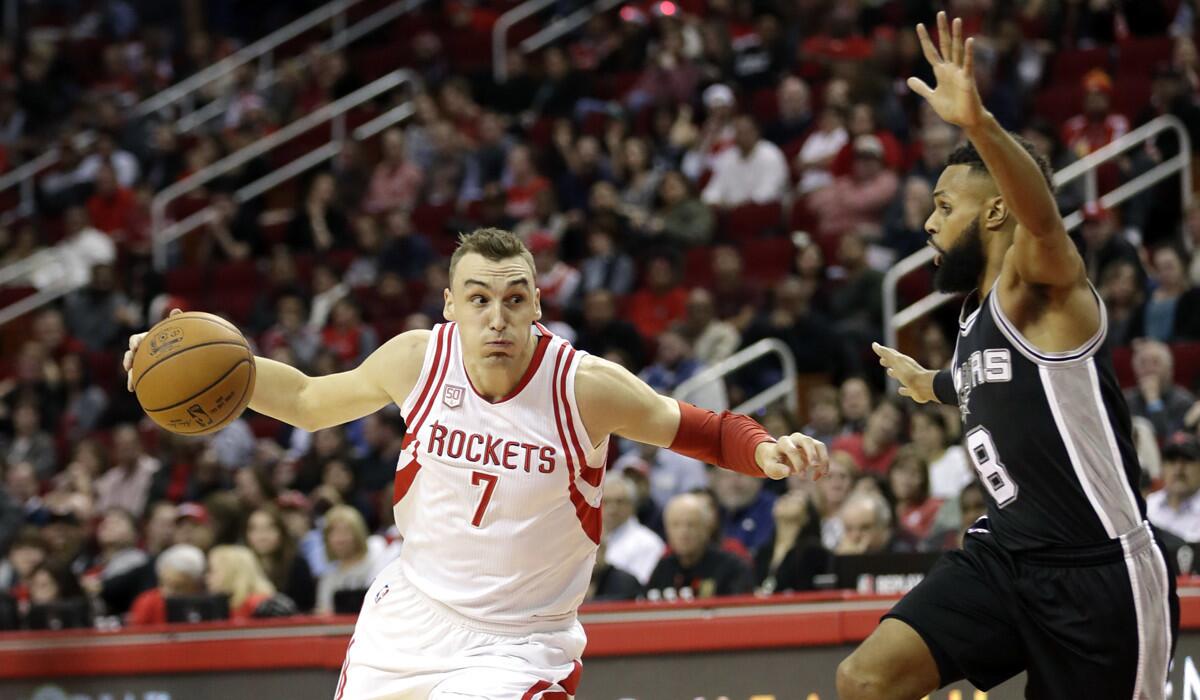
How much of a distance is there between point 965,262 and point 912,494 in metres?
5.04

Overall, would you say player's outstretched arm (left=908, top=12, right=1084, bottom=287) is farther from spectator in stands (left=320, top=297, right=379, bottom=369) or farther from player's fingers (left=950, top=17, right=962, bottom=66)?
spectator in stands (left=320, top=297, right=379, bottom=369)

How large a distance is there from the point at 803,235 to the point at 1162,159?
273cm

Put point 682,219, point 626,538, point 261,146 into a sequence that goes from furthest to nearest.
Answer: point 261,146 < point 682,219 < point 626,538

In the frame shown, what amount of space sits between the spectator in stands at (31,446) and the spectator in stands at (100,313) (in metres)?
1.27

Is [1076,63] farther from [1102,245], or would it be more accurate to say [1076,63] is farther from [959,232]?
[959,232]

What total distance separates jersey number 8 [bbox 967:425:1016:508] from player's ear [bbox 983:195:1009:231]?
23.0 inches

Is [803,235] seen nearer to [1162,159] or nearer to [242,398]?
[1162,159]

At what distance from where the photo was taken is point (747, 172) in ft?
47.3

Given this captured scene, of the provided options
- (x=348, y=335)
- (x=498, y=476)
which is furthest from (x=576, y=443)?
(x=348, y=335)

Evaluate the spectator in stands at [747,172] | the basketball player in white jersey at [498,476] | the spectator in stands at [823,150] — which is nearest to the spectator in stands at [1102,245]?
the spectator in stands at [823,150]

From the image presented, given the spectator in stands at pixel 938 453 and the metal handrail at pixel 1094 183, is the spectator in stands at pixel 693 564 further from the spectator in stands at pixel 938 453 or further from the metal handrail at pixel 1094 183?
the metal handrail at pixel 1094 183

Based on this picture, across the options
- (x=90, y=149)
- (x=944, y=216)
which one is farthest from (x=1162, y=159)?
(x=90, y=149)

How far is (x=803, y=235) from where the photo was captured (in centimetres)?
1345

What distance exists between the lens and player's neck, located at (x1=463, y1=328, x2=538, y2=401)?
5.27 meters
